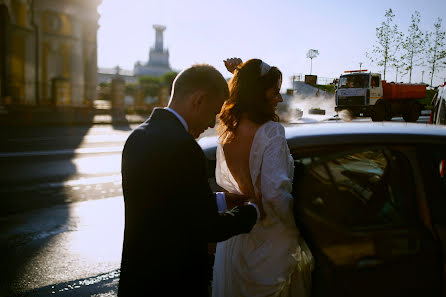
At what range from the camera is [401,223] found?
83.6 inches

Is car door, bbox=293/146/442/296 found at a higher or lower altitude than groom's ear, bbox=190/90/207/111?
lower

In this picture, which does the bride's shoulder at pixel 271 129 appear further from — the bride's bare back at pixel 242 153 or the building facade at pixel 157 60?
the building facade at pixel 157 60

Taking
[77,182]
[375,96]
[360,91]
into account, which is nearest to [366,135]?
[77,182]

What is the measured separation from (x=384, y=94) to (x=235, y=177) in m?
22.9

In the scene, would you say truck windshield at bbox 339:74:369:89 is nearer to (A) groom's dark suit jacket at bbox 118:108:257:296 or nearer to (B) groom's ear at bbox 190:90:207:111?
(B) groom's ear at bbox 190:90:207:111

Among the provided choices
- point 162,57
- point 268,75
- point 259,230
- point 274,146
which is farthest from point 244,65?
point 162,57

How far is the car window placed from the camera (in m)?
2.16

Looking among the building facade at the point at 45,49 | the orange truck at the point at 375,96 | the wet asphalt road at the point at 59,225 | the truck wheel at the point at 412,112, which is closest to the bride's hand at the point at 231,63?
the wet asphalt road at the point at 59,225

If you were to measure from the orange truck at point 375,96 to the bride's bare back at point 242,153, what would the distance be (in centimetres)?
2138

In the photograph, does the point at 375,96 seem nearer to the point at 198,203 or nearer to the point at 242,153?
the point at 242,153

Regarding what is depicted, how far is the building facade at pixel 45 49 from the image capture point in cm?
2556

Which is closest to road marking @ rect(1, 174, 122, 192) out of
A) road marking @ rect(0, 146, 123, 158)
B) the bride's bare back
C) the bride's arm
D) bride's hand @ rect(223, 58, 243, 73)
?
road marking @ rect(0, 146, 123, 158)

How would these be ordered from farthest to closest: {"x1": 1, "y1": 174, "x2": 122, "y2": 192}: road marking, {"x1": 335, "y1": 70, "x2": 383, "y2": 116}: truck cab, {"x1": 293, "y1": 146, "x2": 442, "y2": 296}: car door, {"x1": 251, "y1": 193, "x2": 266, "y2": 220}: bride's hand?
{"x1": 335, "y1": 70, "x2": 383, "y2": 116}: truck cab → {"x1": 1, "y1": 174, "x2": 122, "y2": 192}: road marking → {"x1": 251, "y1": 193, "x2": 266, "y2": 220}: bride's hand → {"x1": 293, "y1": 146, "x2": 442, "y2": 296}: car door

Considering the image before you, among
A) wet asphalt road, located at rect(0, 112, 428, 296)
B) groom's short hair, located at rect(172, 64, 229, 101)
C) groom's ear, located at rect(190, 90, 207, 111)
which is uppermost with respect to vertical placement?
groom's short hair, located at rect(172, 64, 229, 101)
